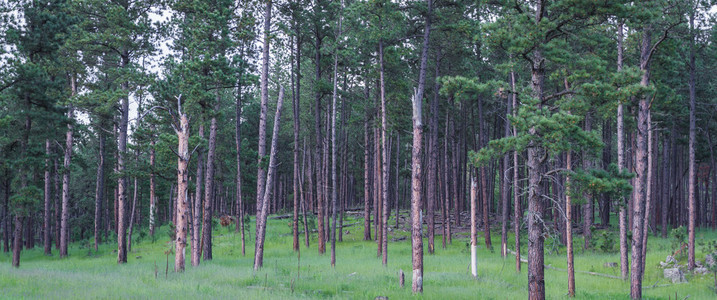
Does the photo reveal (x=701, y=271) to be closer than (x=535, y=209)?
No

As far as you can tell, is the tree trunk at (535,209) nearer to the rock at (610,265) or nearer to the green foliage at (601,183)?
the green foliage at (601,183)

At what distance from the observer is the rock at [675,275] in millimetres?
17625

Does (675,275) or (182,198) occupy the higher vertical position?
(182,198)

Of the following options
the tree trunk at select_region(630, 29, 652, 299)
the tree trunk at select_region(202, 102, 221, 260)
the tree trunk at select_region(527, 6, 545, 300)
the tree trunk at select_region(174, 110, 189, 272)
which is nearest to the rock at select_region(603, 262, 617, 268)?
the tree trunk at select_region(630, 29, 652, 299)

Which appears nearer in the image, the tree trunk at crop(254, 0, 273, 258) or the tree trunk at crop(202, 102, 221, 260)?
the tree trunk at crop(254, 0, 273, 258)

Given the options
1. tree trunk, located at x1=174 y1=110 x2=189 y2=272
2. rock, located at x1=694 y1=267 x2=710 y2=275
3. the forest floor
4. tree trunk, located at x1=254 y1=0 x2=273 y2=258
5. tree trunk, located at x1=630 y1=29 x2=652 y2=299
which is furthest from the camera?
tree trunk, located at x1=254 y1=0 x2=273 y2=258

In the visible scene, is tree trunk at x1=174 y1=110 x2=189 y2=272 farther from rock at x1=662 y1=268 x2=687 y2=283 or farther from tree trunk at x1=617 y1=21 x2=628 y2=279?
rock at x1=662 y1=268 x2=687 y2=283

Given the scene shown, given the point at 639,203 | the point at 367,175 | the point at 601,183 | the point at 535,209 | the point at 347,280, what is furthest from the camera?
the point at 367,175

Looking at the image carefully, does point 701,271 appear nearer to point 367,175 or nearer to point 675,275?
point 675,275

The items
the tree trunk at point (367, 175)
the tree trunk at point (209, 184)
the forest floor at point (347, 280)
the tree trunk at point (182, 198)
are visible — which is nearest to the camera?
the forest floor at point (347, 280)

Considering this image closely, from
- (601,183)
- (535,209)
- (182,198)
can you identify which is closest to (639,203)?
(601,183)

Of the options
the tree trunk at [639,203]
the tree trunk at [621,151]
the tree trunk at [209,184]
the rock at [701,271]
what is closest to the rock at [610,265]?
the tree trunk at [621,151]

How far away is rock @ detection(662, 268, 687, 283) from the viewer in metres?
17.6

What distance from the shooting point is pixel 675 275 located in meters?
17.8
